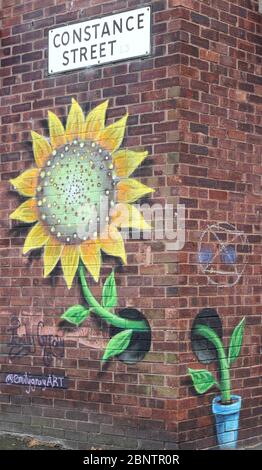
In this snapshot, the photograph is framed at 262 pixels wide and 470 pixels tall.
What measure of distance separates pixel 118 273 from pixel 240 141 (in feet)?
5.31

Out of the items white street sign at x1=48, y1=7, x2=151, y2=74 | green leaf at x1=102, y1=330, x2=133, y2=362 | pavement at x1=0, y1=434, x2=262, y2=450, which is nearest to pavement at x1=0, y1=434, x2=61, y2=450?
pavement at x1=0, y1=434, x2=262, y2=450

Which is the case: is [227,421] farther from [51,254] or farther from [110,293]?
[51,254]

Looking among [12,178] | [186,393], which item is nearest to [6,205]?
[12,178]

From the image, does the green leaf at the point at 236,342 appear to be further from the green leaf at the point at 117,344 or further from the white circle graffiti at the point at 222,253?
the green leaf at the point at 117,344

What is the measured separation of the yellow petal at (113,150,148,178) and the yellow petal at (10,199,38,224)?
1.02 m

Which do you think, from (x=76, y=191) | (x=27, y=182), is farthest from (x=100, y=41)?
(x=27, y=182)

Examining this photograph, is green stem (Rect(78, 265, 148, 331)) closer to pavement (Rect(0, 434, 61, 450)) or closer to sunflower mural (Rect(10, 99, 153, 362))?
sunflower mural (Rect(10, 99, 153, 362))

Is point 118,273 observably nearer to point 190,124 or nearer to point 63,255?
point 63,255

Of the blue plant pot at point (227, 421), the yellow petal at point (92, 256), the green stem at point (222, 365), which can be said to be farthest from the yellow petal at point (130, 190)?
the blue plant pot at point (227, 421)

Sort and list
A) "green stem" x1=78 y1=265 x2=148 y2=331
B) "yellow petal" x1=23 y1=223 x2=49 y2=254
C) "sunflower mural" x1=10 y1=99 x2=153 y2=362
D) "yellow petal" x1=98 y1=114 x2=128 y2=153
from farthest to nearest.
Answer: "yellow petal" x1=23 y1=223 x2=49 y2=254 → "yellow petal" x1=98 y1=114 x2=128 y2=153 → "sunflower mural" x1=10 y1=99 x2=153 y2=362 → "green stem" x1=78 y1=265 x2=148 y2=331

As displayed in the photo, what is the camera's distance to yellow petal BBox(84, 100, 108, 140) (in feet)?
22.4

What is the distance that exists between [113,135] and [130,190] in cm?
53

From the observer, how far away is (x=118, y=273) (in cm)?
660

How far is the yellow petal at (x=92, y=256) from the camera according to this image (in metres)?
6.75
